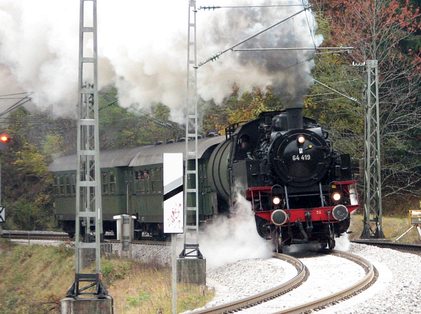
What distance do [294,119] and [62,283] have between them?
890 centimetres

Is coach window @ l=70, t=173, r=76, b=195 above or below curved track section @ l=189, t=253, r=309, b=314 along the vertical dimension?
above

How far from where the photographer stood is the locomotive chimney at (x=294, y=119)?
19891mm

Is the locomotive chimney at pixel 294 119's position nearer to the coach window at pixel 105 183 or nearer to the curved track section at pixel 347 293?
the curved track section at pixel 347 293

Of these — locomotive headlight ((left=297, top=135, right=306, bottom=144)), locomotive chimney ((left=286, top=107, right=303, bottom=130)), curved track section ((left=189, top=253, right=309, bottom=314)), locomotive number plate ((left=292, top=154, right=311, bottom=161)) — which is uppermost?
locomotive chimney ((left=286, top=107, right=303, bottom=130))

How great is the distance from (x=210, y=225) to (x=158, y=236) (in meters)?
4.78

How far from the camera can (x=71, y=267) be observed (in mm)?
26125

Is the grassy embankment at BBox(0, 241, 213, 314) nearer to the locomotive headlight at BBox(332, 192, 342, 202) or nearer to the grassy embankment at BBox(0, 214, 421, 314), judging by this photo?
the grassy embankment at BBox(0, 214, 421, 314)

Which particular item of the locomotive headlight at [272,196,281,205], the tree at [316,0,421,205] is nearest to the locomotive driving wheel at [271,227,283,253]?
the locomotive headlight at [272,196,281,205]

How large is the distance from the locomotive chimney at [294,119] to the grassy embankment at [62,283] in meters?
4.06

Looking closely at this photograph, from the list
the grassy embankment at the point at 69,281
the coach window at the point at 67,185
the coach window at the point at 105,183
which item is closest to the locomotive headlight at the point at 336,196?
the grassy embankment at the point at 69,281

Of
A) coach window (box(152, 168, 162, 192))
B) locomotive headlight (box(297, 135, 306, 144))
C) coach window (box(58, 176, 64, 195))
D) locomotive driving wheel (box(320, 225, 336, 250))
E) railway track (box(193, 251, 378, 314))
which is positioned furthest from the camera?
coach window (box(58, 176, 64, 195))

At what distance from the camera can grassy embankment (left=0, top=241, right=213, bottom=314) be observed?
608 inches

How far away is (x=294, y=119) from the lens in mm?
19906

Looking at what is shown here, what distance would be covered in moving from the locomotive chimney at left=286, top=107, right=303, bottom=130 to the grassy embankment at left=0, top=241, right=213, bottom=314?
406 cm
